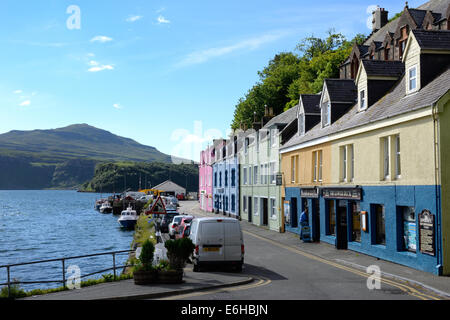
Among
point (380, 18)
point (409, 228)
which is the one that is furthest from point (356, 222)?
point (380, 18)

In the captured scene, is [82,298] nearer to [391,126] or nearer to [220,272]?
[220,272]

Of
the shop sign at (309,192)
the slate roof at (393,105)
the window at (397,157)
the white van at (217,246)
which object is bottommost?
the white van at (217,246)

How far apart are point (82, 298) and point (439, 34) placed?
17.5 meters

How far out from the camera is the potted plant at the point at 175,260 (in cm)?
1537

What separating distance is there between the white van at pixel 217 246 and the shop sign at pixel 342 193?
24.8 ft

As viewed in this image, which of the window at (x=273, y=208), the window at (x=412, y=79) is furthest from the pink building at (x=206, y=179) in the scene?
the window at (x=412, y=79)

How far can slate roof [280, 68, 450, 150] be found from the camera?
18.1 metres

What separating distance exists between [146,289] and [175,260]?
1950mm

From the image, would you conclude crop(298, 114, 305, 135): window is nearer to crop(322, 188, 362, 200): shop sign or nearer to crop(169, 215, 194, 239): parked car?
crop(322, 188, 362, 200): shop sign

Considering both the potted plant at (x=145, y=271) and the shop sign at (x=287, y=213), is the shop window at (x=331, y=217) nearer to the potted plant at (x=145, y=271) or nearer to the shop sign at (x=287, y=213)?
the shop sign at (x=287, y=213)

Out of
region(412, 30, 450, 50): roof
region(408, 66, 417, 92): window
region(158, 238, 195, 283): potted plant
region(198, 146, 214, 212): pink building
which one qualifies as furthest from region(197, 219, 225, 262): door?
region(198, 146, 214, 212): pink building

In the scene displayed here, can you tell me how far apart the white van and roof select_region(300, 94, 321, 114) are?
54.3 ft

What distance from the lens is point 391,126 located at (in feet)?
67.1
